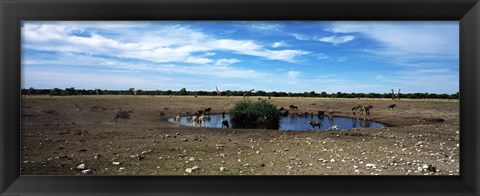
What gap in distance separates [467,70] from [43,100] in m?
2.88

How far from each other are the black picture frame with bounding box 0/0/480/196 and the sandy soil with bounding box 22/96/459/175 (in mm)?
104

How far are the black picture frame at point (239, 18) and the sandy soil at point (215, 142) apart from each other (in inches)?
4.1

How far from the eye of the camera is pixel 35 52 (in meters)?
2.19

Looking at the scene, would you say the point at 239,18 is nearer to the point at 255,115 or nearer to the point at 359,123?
the point at 255,115

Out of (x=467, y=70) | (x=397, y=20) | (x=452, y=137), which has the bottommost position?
(x=452, y=137)

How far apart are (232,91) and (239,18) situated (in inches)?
23.3

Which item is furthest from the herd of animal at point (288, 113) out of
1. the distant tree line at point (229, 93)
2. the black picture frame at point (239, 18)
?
the black picture frame at point (239, 18)

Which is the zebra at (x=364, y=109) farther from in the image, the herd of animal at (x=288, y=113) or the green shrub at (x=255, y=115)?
the green shrub at (x=255, y=115)

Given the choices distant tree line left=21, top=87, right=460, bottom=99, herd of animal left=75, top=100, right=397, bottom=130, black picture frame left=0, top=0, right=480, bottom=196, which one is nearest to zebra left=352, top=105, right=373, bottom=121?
herd of animal left=75, top=100, right=397, bottom=130

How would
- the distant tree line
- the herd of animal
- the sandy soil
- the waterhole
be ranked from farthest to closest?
the waterhole → the herd of animal → the distant tree line → the sandy soil

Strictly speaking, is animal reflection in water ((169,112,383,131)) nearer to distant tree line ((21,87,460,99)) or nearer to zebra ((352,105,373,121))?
zebra ((352,105,373,121))

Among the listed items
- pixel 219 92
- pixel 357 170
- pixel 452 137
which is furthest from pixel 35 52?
pixel 452 137

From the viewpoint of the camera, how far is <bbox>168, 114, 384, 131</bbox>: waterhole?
2.50 meters

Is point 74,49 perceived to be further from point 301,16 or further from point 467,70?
point 467,70
